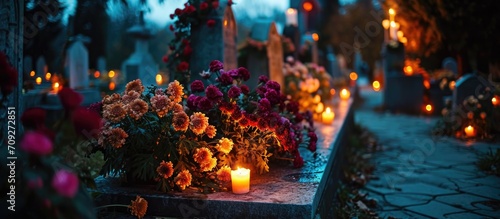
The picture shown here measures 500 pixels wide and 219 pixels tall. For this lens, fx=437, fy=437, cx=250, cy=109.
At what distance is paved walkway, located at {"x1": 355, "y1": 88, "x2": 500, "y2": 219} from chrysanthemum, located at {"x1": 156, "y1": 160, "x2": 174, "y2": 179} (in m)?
2.04

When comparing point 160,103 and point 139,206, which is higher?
point 160,103

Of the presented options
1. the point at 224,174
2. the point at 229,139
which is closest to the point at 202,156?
the point at 224,174

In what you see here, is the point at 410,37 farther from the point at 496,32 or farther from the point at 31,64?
the point at 31,64

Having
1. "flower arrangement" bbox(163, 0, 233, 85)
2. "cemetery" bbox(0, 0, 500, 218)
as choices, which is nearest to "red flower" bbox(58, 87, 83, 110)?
"cemetery" bbox(0, 0, 500, 218)

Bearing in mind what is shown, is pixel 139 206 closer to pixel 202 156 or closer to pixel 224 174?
pixel 202 156

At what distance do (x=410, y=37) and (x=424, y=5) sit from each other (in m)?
1.48

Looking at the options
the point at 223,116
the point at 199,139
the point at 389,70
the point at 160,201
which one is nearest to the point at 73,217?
the point at 160,201

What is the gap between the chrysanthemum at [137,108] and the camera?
2.89 metres

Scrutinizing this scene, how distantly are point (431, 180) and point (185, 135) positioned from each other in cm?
310

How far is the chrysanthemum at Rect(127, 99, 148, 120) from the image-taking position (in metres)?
2.89

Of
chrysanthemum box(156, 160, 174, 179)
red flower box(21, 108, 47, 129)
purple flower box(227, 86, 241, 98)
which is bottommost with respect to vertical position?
chrysanthemum box(156, 160, 174, 179)

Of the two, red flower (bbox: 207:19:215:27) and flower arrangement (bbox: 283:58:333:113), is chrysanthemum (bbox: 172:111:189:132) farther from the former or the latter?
flower arrangement (bbox: 283:58:333:113)

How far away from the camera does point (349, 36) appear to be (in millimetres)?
24125

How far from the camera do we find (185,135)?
311 centimetres
